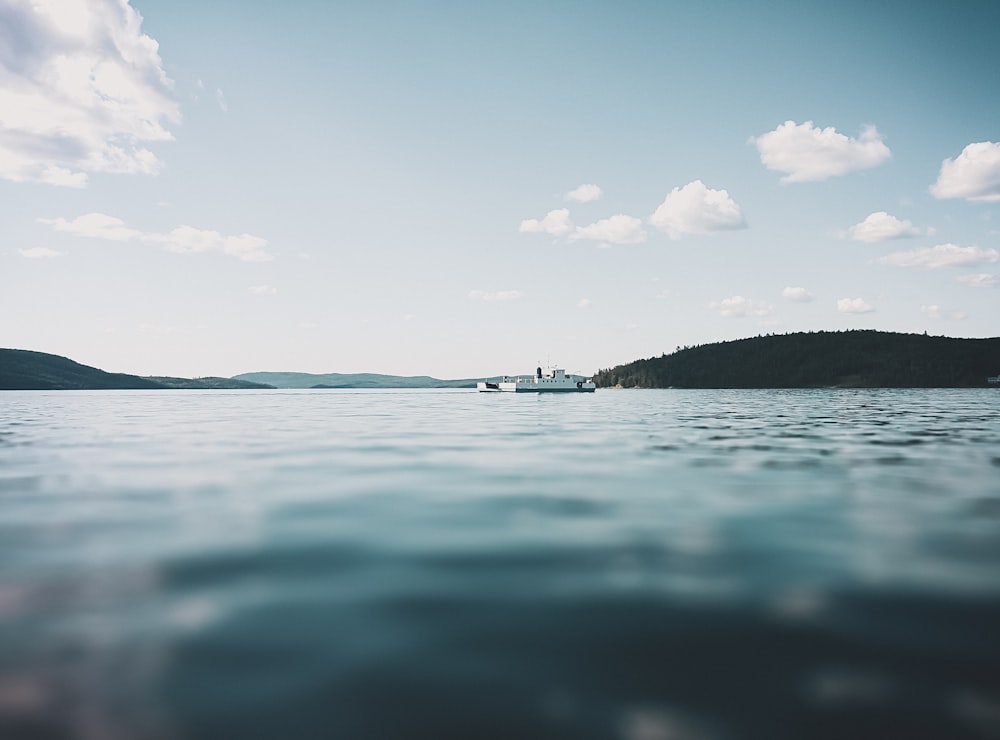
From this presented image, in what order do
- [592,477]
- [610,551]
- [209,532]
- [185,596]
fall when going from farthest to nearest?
[592,477] < [209,532] < [610,551] < [185,596]

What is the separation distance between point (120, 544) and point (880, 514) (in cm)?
1395

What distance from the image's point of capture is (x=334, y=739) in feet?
13.9

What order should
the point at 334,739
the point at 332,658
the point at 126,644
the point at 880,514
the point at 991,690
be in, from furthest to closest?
1. the point at 880,514
2. the point at 126,644
3. the point at 332,658
4. the point at 991,690
5. the point at 334,739

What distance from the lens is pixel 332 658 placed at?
557 centimetres

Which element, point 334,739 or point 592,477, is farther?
point 592,477

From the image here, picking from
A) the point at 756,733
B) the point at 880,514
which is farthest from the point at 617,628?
the point at 880,514

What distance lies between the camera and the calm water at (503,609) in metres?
4.62

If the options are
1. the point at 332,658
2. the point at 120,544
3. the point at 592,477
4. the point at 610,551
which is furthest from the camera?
the point at 592,477

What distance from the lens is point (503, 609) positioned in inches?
273

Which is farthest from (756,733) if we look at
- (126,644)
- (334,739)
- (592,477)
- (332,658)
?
(592,477)

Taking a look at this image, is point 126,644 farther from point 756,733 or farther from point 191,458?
point 191,458

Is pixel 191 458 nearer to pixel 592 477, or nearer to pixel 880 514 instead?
pixel 592 477

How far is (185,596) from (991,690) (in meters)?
8.14

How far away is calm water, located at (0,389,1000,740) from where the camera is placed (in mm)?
4617
